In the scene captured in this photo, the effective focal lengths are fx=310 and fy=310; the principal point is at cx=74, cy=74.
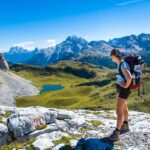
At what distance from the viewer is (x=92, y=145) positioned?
56.0 feet

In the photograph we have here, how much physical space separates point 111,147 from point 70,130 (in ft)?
11.3

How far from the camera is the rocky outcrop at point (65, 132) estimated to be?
17094 millimetres

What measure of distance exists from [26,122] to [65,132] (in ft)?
8.03

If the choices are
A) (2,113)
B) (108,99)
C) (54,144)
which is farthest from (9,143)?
(108,99)

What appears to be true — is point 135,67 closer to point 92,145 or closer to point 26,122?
point 92,145

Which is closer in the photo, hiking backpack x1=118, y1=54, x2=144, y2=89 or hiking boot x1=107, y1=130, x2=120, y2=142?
hiking backpack x1=118, y1=54, x2=144, y2=89

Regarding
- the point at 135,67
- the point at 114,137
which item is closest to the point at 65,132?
the point at 114,137

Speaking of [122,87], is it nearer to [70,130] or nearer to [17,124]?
[70,130]

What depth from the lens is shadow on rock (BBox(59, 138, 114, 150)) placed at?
55.0 ft

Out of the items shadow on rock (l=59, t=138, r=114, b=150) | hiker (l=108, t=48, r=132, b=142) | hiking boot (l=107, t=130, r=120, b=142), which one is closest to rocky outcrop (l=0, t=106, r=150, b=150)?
shadow on rock (l=59, t=138, r=114, b=150)

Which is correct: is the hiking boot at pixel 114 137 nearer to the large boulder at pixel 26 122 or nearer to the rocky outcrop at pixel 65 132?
the rocky outcrop at pixel 65 132

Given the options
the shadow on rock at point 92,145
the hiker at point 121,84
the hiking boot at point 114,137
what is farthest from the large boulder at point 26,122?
the hiker at point 121,84

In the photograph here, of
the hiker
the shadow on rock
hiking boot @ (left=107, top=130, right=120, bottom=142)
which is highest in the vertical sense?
the hiker

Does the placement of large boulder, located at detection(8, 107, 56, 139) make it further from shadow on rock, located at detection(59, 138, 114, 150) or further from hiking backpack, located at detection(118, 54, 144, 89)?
hiking backpack, located at detection(118, 54, 144, 89)
